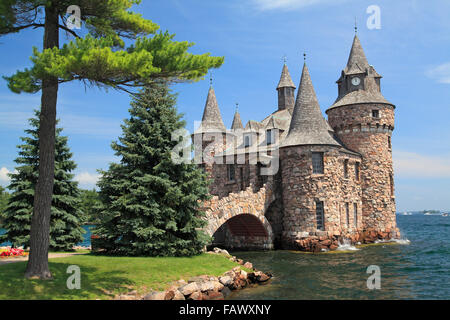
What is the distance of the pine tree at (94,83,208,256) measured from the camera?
1658 centimetres

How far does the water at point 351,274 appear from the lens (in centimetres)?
1424

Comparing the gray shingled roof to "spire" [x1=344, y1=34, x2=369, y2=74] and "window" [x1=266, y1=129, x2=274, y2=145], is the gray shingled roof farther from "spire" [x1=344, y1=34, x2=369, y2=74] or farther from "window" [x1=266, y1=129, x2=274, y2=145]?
"window" [x1=266, y1=129, x2=274, y2=145]

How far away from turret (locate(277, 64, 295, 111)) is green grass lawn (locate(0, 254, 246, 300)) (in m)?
25.5

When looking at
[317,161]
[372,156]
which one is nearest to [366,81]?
[372,156]

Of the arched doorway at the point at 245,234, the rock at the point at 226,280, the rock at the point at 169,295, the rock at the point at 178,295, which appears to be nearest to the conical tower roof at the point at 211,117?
the arched doorway at the point at 245,234

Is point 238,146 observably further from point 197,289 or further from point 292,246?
point 197,289

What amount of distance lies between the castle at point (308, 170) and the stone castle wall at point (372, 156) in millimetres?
81

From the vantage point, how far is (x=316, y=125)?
28500 mm

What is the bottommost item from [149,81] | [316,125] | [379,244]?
[379,244]

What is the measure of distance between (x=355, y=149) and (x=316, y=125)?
6.09 m

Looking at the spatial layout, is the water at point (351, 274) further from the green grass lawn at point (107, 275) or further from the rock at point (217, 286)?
the green grass lawn at point (107, 275)

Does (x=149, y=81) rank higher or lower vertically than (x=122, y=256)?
higher

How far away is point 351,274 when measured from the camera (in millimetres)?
18125
